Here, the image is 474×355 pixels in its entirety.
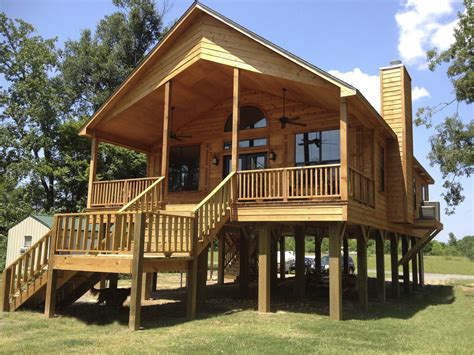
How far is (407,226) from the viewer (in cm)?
1739

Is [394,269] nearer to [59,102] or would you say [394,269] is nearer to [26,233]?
[26,233]

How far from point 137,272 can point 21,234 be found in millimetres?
16601

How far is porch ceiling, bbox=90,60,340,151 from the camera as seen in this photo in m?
13.2

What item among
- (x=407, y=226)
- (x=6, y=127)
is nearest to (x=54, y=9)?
(x=407, y=226)

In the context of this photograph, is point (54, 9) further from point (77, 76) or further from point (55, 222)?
point (77, 76)

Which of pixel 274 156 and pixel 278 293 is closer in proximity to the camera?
pixel 274 156

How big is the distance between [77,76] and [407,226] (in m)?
27.5

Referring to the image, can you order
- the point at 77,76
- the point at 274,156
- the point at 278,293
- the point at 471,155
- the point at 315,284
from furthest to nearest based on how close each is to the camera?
the point at 77,76, the point at 471,155, the point at 315,284, the point at 278,293, the point at 274,156

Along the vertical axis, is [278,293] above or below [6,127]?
below

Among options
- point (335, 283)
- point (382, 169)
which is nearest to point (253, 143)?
point (382, 169)

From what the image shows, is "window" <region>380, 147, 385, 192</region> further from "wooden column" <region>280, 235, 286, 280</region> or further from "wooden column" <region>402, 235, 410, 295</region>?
"wooden column" <region>280, 235, 286, 280</region>

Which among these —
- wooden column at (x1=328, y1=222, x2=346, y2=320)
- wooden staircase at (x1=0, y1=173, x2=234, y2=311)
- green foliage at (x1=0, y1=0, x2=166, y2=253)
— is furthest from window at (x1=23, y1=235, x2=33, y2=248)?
wooden column at (x1=328, y1=222, x2=346, y2=320)

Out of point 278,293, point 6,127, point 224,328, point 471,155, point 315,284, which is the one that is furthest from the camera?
point 6,127

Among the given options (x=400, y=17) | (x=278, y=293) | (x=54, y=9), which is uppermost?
(x=54, y=9)
